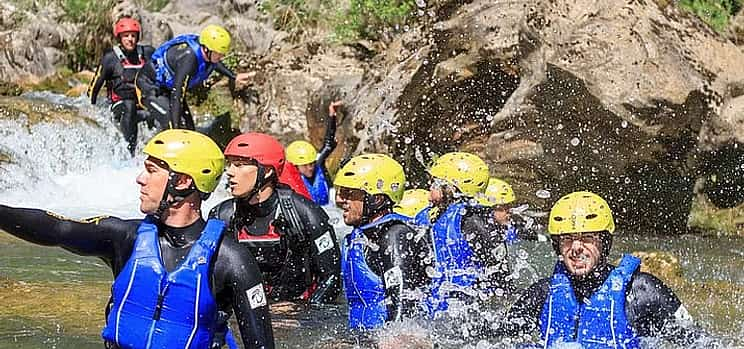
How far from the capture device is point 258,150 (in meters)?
5.63

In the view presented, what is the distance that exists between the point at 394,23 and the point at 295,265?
9.92 metres

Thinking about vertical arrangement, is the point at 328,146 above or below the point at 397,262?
below

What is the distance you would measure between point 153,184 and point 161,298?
0.36 metres

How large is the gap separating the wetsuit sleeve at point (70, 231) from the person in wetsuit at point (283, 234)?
7.19ft

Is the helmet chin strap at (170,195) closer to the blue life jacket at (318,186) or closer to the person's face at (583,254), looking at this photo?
the person's face at (583,254)

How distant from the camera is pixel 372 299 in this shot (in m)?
5.27

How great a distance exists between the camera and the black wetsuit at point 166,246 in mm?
3514

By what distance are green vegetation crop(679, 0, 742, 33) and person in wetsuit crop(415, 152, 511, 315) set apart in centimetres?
881

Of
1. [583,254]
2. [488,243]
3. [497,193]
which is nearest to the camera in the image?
[583,254]

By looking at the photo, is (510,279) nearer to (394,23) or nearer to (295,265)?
(295,265)

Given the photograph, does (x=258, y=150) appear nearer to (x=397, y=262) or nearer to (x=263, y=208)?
(x=263, y=208)

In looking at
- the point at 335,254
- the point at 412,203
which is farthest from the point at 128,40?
the point at 335,254

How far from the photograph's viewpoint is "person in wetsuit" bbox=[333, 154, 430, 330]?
16.8 ft

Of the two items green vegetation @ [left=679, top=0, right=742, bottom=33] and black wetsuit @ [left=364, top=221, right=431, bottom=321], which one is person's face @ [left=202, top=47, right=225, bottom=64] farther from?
black wetsuit @ [left=364, top=221, right=431, bottom=321]
